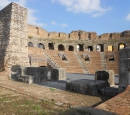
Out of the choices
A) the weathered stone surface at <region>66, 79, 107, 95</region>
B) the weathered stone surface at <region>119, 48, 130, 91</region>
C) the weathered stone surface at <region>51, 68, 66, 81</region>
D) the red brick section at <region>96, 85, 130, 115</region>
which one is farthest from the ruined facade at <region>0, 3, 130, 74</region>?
the red brick section at <region>96, 85, 130, 115</region>

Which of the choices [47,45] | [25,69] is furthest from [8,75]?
[47,45]

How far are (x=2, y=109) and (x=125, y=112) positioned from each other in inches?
134

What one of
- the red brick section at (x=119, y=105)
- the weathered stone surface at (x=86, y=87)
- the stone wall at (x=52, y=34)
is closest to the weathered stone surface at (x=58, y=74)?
the weathered stone surface at (x=86, y=87)

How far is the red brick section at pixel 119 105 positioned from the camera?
159 inches

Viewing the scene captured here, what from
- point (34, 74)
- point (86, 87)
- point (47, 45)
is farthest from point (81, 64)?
point (86, 87)

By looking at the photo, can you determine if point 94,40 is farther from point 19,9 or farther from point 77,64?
point 19,9

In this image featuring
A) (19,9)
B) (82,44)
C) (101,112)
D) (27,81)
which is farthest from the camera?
(82,44)

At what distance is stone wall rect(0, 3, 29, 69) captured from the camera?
13.5 meters

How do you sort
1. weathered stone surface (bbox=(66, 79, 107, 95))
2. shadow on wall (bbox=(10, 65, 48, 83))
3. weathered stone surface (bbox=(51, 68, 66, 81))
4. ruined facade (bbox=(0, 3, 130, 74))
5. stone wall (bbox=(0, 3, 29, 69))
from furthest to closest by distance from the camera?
ruined facade (bbox=(0, 3, 130, 74))
stone wall (bbox=(0, 3, 29, 69))
weathered stone surface (bbox=(51, 68, 66, 81))
shadow on wall (bbox=(10, 65, 48, 83))
weathered stone surface (bbox=(66, 79, 107, 95))

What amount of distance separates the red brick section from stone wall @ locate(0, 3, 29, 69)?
10.7m

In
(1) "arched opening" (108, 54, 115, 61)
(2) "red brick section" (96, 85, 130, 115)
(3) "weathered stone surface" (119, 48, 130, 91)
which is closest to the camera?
(2) "red brick section" (96, 85, 130, 115)

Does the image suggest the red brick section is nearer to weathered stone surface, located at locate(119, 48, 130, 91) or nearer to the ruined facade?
weathered stone surface, located at locate(119, 48, 130, 91)

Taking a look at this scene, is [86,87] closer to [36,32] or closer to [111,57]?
[111,57]

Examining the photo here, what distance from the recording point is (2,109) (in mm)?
4180
